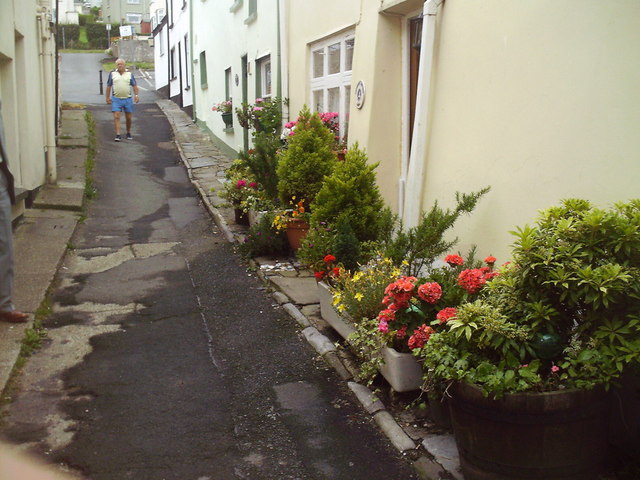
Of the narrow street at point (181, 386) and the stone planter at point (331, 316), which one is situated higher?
the stone planter at point (331, 316)

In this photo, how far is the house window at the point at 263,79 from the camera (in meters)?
12.6

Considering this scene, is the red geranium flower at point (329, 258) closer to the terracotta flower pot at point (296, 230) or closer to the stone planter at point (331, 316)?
the stone planter at point (331, 316)

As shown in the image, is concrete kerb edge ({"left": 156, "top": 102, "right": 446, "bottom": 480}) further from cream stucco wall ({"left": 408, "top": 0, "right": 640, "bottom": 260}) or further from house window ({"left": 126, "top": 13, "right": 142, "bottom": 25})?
house window ({"left": 126, "top": 13, "right": 142, "bottom": 25})

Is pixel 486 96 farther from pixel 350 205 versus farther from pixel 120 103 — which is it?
pixel 120 103

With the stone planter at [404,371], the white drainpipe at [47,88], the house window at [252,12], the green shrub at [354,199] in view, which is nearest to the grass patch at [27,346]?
the stone planter at [404,371]

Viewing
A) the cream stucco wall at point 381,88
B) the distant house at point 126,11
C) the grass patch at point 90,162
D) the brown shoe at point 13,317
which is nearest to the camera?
the brown shoe at point 13,317

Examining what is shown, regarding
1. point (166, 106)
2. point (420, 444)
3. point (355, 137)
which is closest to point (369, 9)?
point (355, 137)

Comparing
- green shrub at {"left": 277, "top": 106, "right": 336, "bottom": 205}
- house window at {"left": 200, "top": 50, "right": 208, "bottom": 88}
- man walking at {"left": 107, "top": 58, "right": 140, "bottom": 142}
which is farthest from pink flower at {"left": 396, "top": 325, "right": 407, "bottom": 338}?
house window at {"left": 200, "top": 50, "right": 208, "bottom": 88}

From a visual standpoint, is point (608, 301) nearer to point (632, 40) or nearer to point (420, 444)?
point (420, 444)

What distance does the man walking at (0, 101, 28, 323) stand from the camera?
17.6ft

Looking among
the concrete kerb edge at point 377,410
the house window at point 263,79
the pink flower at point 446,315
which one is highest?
the house window at point 263,79

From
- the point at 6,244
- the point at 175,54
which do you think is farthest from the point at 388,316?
the point at 175,54

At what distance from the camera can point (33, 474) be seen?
11.7 feet

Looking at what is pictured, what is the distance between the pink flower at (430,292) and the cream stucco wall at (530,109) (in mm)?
1089
